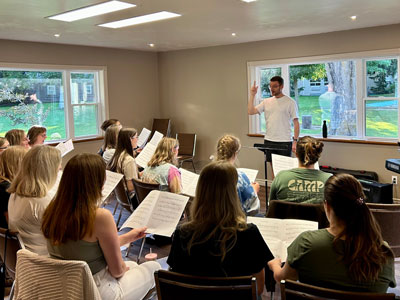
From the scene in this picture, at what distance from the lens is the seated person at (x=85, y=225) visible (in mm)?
1823

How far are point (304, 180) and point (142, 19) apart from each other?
286 centimetres

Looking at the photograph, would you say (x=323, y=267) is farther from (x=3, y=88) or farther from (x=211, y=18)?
(x=3, y=88)

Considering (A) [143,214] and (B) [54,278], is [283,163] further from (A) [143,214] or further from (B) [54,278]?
(B) [54,278]

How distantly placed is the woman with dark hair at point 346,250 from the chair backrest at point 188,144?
574cm

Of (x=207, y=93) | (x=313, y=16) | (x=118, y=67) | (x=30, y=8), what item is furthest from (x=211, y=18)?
(x=118, y=67)

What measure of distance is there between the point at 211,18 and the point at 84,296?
11.6ft

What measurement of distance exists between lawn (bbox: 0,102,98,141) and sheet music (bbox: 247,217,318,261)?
5387 mm

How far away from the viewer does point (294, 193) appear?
8.75 feet

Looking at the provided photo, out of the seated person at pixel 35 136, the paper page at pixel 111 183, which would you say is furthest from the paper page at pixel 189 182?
the seated person at pixel 35 136

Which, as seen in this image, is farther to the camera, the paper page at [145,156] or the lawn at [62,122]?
the lawn at [62,122]

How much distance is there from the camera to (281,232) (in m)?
1.97

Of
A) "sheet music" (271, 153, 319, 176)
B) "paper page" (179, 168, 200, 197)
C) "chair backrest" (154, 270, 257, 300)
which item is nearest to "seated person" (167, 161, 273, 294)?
"chair backrest" (154, 270, 257, 300)

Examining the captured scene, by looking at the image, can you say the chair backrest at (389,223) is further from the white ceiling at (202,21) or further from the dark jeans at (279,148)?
the dark jeans at (279,148)

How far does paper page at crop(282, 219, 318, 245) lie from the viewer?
1.93m
